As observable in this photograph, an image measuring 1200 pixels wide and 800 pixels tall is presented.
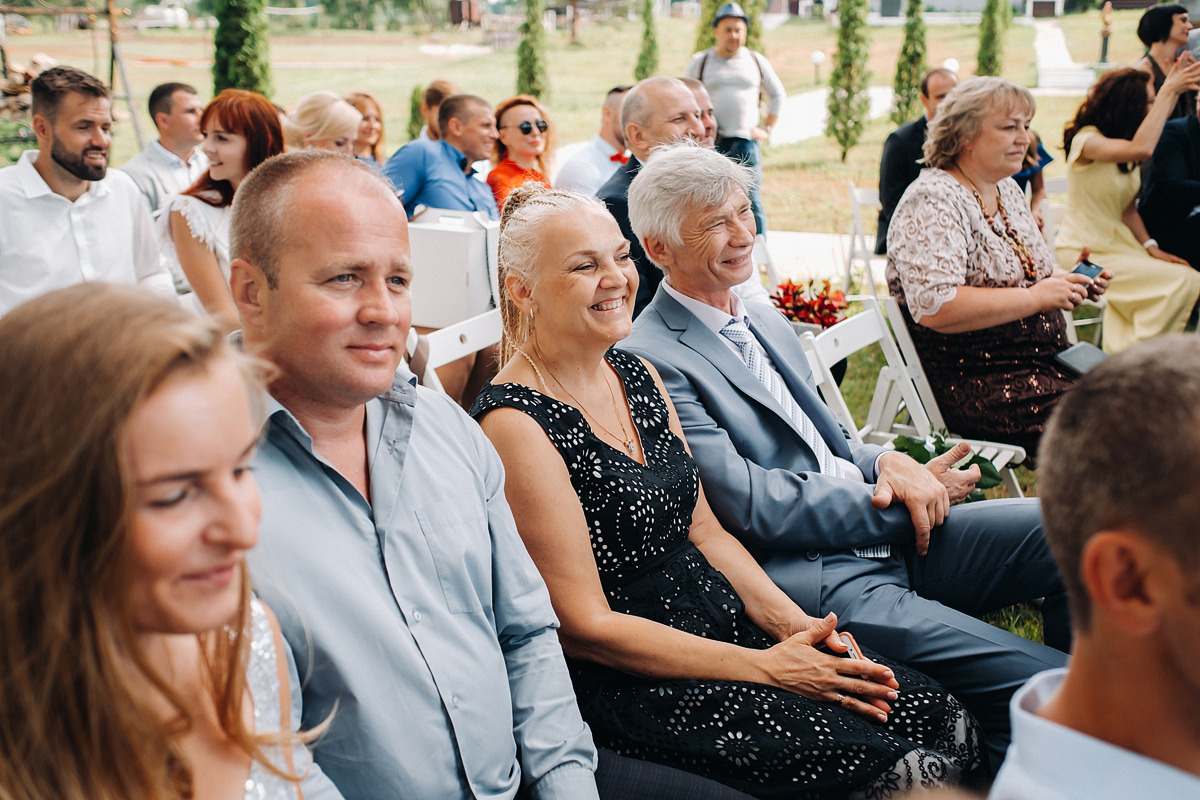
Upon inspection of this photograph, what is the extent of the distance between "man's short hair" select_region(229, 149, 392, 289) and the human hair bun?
75cm

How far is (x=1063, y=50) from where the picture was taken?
17703 millimetres

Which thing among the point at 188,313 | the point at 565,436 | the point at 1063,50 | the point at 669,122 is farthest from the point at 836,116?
the point at 188,313

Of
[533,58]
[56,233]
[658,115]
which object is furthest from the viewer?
[533,58]

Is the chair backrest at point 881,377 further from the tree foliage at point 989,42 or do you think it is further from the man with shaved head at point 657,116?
the tree foliage at point 989,42

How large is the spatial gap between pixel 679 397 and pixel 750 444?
0.25 m

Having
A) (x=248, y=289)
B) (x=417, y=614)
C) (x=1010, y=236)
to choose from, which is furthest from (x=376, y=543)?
(x=1010, y=236)

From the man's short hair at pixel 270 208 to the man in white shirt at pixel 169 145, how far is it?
5087 mm

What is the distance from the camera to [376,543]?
4.99ft

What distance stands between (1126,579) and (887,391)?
3.17 m

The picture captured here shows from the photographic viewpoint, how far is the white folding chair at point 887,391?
3.29m

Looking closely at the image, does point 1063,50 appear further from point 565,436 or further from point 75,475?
point 75,475

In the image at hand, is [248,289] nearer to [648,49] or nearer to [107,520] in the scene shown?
[107,520]

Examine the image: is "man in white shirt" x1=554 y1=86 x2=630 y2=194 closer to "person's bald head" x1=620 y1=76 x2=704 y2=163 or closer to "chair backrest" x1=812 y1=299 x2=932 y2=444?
"person's bald head" x1=620 y1=76 x2=704 y2=163

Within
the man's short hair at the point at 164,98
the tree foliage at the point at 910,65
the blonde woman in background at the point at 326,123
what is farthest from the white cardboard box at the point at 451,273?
the tree foliage at the point at 910,65
